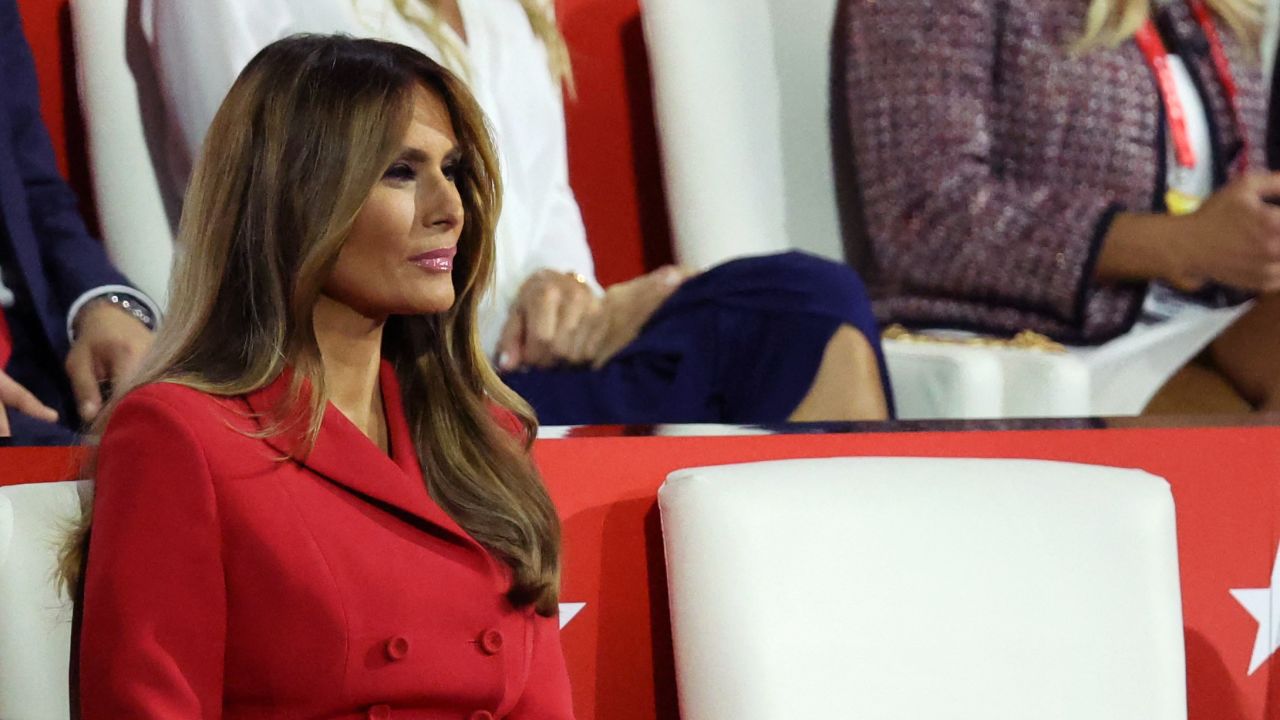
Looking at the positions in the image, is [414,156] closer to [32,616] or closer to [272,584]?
[272,584]

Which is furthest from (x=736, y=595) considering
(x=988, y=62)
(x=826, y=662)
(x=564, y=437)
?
(x=988, y=62)

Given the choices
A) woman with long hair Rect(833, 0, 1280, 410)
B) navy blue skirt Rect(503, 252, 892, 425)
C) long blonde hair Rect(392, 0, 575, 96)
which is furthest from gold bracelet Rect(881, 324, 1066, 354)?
long blonde hair Rect(392, 0, 575, 96)

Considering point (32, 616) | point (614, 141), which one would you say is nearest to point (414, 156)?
point (32, 616)

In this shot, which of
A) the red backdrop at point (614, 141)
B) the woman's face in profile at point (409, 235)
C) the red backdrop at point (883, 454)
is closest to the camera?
the woman's face in profile at point (409, 235)

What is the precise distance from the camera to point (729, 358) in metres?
1.64

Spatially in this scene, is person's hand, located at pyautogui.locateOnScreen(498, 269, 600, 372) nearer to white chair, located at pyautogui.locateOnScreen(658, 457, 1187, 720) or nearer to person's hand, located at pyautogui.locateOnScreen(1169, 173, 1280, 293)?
white chair, located at pyautogui.locateOnScreen(658, 457, 1187, 720)

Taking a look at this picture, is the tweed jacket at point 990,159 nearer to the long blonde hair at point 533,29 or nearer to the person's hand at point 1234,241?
the person's hand at point 1234,241

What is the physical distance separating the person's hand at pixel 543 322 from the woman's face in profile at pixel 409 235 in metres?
0.58

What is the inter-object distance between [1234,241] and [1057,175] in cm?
28

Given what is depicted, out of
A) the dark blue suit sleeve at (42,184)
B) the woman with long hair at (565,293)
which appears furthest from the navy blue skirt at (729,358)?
the dark blue suit sleeve at (42,184)

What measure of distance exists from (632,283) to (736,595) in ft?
2.06

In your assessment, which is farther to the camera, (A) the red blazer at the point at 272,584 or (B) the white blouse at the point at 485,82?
(B) the white blouse at the point at 485,82

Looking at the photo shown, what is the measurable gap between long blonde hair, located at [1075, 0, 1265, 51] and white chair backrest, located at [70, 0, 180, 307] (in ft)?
4.03

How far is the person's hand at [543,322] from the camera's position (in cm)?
168
